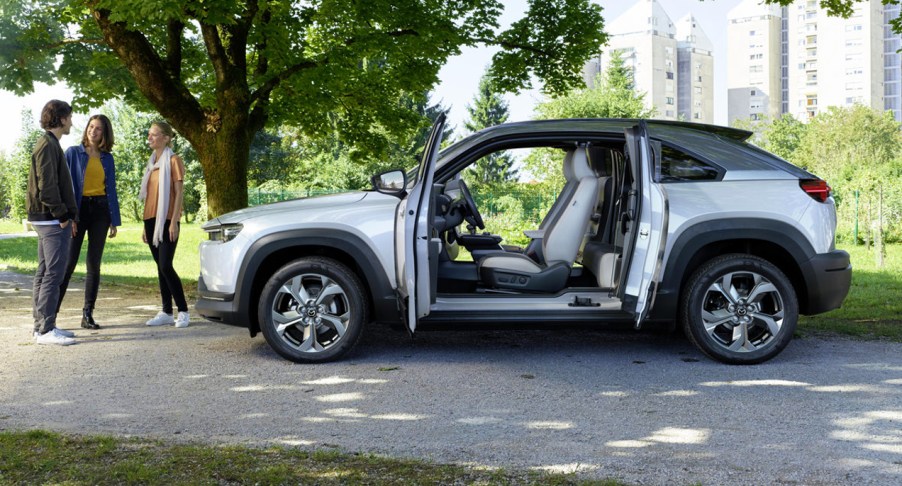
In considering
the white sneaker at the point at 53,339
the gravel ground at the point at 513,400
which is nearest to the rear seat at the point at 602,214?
the gravel ground at the point at 513,400

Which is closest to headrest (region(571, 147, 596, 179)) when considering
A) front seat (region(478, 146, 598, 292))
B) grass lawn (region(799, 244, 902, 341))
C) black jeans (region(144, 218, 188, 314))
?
front seat (region(478, 146, 598, 292))

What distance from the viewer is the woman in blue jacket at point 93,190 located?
823 cm

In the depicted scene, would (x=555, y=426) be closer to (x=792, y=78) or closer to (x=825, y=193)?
(x=825, y=193)

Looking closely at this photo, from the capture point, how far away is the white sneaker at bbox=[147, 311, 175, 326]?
8852 millimetres

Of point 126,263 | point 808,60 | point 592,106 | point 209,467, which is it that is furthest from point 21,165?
point 808,60

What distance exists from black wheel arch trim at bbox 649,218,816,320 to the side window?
1.17 feet

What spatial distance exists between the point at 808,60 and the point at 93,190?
514 feet

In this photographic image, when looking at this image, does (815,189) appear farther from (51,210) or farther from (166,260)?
(51,210)

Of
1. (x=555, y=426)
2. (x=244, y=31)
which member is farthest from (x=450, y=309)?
(x=244, y=31)

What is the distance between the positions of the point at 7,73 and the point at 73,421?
41.8 ft

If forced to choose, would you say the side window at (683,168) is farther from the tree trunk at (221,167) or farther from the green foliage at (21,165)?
the green foliage at (21,165)

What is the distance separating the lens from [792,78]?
5969 inches

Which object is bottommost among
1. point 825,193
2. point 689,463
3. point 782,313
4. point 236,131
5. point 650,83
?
point 689,463

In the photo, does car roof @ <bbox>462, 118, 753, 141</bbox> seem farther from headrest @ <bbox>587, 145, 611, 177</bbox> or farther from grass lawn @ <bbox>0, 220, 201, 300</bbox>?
grass lawn @ <bbox>0, 220, 201, 300</bbox>
